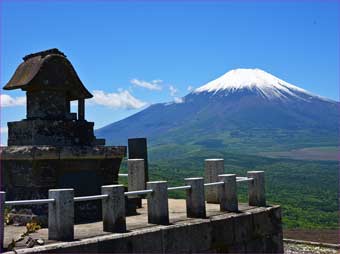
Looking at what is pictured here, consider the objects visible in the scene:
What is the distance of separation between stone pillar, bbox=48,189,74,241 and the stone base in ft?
6.28

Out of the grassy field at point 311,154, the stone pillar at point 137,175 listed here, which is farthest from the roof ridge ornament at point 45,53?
the grassy field at point 311,154

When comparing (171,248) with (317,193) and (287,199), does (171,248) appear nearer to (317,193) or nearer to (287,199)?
(287,199)

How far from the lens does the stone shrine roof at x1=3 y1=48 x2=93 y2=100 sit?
10445 millimetres

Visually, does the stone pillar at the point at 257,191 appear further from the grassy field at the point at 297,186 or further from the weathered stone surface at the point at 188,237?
the grassy field at the point at 297,186

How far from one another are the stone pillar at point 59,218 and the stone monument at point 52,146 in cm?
198

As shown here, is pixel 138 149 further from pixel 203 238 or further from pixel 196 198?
pixel 203 238

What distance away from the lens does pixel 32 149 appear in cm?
970

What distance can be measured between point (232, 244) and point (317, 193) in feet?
241

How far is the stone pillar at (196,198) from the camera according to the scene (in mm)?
10023

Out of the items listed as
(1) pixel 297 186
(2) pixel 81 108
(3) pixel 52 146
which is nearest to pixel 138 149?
(2) pixel 81 108

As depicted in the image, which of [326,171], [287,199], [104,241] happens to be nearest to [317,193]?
[287,199]

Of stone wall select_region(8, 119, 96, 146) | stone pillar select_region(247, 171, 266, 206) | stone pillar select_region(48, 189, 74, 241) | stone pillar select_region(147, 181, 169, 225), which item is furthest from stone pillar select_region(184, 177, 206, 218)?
stone pillar select_region(48, 189, 74, 241)

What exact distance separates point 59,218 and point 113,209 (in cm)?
106

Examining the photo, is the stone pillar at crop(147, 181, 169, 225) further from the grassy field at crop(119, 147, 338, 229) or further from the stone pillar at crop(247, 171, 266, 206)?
the grassy field at crop(119, 147, 338, 229)
